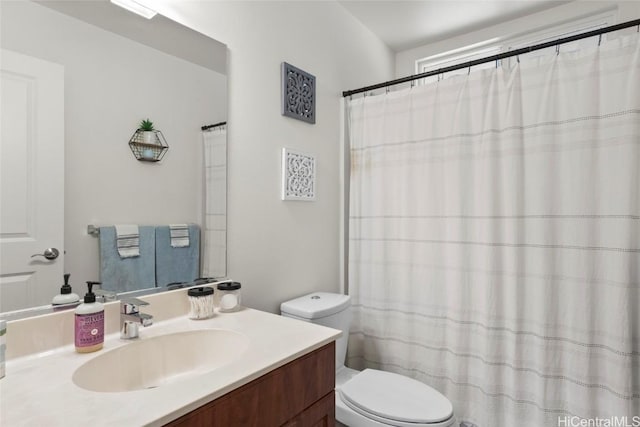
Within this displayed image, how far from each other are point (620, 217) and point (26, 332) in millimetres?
2127

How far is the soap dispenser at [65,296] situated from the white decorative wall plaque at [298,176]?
949 millimetres

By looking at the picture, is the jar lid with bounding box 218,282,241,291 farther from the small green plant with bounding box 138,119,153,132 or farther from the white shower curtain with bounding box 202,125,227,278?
the small green plant with bounding box 138,119,153,132

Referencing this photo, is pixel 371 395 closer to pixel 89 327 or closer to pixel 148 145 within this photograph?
pixel 89 327

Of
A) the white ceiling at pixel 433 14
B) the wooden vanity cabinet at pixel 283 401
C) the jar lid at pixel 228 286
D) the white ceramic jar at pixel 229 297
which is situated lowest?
the wooden vanity cabinet at pixel 283 401

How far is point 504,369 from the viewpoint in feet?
5.50

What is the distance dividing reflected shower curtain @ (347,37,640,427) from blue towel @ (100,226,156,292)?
1253 millimetres

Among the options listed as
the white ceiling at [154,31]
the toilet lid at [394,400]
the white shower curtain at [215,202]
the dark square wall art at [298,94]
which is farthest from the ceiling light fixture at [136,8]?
the toilet lid at [394,400]

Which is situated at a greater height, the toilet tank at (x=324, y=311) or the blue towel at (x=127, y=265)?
the blue towel at (x=127, y=265)

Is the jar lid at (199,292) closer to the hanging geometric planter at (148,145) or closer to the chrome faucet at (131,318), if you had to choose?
the chrome faucet at (131,318)

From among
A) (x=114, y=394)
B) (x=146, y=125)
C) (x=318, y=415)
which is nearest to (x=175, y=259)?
Answer: (x=146, y=125)

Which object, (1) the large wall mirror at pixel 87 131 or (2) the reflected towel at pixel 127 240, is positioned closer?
(1) the large wall mirror at pixel 87 131

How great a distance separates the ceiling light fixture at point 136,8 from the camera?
1127 millimetres

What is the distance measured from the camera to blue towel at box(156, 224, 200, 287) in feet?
4.12

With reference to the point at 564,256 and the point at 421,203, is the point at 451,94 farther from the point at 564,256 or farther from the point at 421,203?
the point at 564,256
